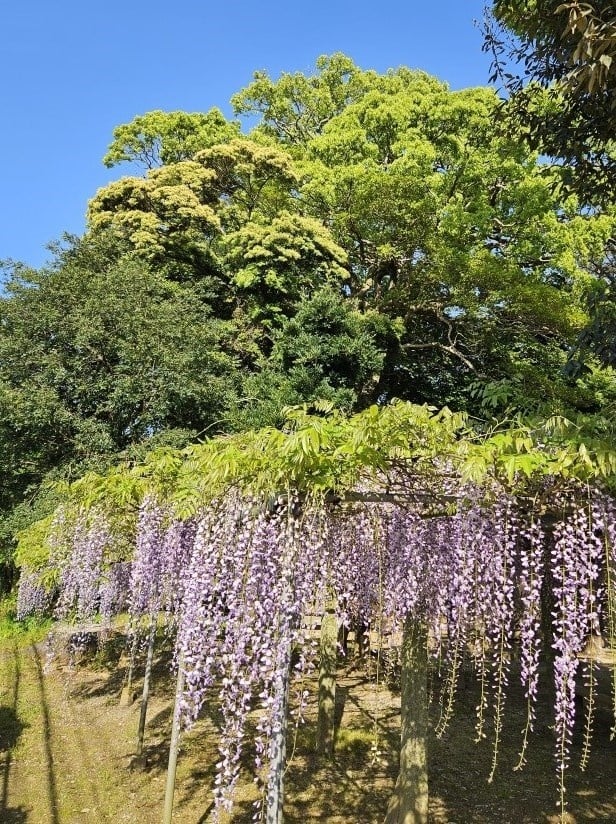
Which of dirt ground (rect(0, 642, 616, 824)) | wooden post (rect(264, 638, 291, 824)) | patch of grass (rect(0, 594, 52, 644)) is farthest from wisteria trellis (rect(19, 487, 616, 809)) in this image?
patch of grass (rect(0, 594, 52, 644))

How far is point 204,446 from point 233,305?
11.4 metres

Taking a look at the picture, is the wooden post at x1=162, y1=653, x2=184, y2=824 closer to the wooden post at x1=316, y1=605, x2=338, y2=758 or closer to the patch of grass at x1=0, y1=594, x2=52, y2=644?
the wooden post at x1=316, y1=605, x2=338, y2=758

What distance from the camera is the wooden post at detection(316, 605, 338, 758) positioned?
21.2 feet

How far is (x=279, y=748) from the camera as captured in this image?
331 cm

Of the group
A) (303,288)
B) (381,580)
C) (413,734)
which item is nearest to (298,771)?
(413,734)

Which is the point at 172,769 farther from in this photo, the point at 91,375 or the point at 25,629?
the point at 25,629

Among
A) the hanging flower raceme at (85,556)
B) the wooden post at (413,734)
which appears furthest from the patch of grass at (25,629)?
the wooden post at (413,734)

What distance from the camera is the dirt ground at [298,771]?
523 centimetres

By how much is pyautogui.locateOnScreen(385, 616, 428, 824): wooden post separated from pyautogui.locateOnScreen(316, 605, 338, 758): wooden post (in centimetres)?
203

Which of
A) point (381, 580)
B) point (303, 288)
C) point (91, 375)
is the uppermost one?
point (303, 288)

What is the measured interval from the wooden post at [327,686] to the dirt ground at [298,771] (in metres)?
0.20

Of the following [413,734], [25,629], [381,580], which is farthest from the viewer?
[25,629]

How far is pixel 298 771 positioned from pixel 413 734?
2.36 meters

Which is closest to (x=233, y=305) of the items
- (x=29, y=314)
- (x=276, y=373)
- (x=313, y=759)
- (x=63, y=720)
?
(x=276, y=373)
